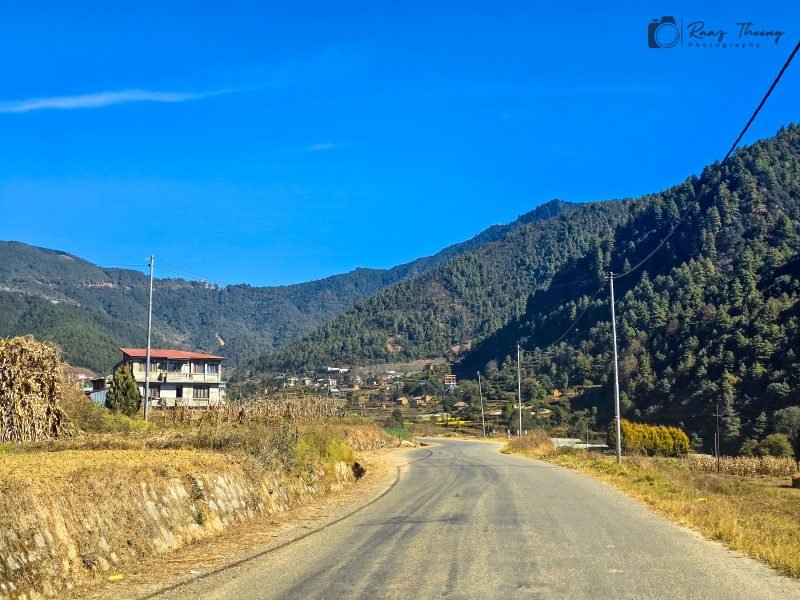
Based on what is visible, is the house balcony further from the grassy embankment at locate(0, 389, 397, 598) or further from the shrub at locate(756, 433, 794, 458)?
the grassy embankment at locate(0, 389, 397, 598)

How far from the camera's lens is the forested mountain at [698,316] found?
71.5 meters

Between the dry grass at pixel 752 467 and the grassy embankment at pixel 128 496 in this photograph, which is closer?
the grassy embankment at pixel 128 496

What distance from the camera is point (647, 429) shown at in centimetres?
5838

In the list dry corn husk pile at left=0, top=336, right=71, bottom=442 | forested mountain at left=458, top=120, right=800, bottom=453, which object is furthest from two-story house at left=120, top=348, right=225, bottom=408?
dry corn husk pile at left=0, top=336, right=71, bottom=442

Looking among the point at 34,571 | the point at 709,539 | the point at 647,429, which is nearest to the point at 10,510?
the point at 34,571

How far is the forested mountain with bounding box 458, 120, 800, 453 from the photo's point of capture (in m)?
71.5

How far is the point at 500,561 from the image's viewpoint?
9641mm

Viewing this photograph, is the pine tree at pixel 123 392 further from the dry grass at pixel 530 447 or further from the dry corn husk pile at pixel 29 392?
the dry grass at pixel 530 447

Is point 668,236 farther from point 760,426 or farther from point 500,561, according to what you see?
point 500,561

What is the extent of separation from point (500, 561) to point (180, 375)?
6565 cm

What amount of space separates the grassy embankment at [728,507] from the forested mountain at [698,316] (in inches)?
1214

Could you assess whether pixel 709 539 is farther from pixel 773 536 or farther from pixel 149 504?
pixel 149 504

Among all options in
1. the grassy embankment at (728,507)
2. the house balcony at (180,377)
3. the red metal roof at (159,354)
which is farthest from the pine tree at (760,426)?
the house balcony at (180,377)

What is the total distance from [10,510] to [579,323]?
439ft
